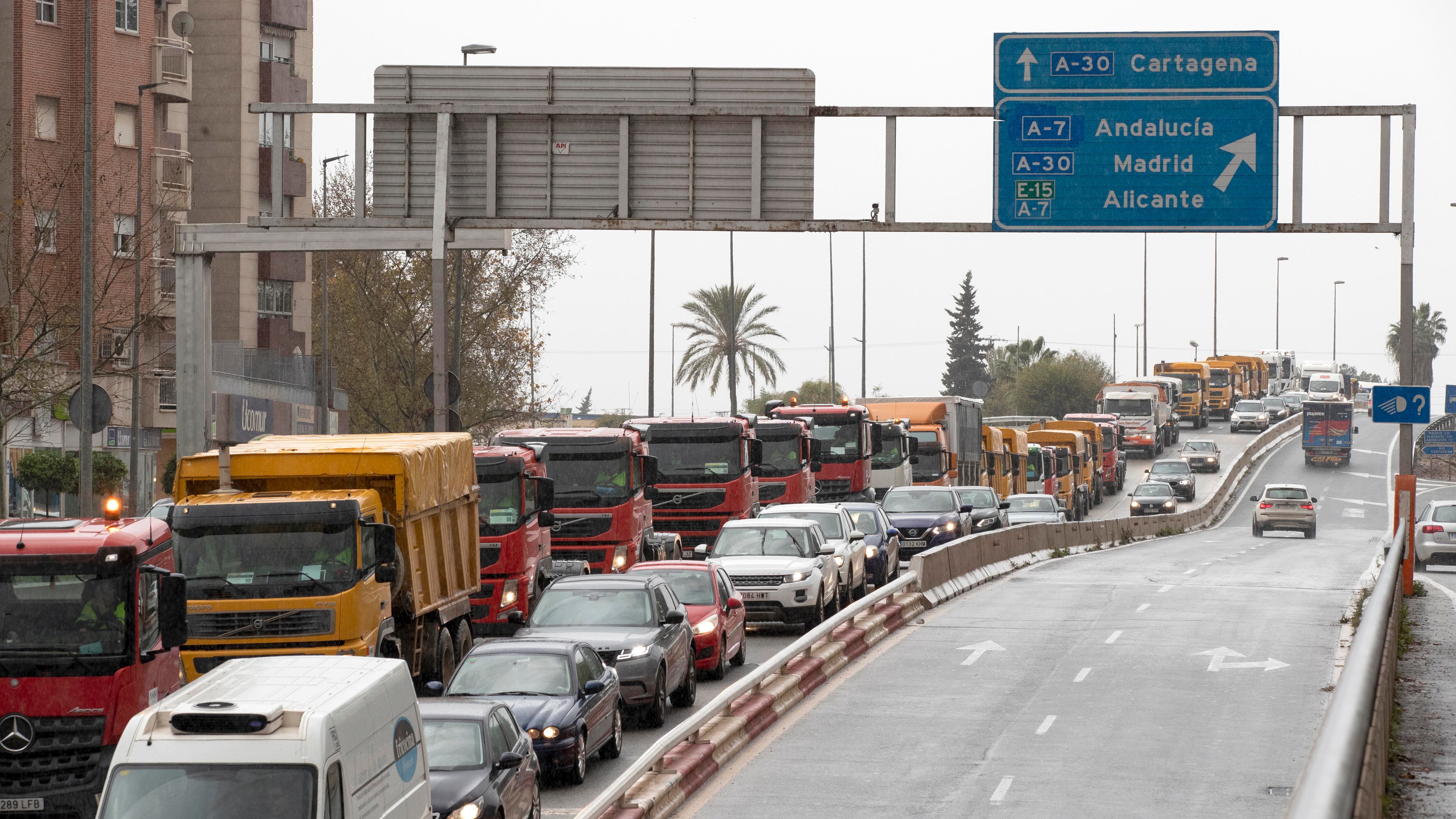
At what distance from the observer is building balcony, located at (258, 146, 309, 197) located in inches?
2408

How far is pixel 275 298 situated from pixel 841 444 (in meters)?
30.9

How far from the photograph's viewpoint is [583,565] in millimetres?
25828

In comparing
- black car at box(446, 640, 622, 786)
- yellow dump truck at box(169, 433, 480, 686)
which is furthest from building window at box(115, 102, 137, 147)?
black car at box(446, 640, 622, 786)

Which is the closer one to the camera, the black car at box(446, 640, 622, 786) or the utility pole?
the black car at box(446, 640, 622, 786)

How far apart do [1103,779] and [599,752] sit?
4591mm

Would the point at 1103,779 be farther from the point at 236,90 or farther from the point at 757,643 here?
the point at 236,90

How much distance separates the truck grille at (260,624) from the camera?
16.5 m

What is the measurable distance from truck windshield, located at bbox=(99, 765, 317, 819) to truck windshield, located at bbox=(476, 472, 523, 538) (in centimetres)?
1352

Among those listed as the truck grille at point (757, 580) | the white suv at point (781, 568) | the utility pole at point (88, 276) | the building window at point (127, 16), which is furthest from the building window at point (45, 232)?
the truck grille at point (757, 580)

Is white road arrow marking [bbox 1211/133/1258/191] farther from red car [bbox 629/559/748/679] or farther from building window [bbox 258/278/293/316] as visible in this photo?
building window [bbox 258/278/293/316]

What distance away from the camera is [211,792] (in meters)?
9.76

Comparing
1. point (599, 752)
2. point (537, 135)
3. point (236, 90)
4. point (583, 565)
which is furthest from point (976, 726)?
point (236, 90)

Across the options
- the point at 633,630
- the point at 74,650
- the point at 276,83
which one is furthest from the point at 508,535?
the point at 276,83

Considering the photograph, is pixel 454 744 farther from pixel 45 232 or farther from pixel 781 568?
pixel 45 232
